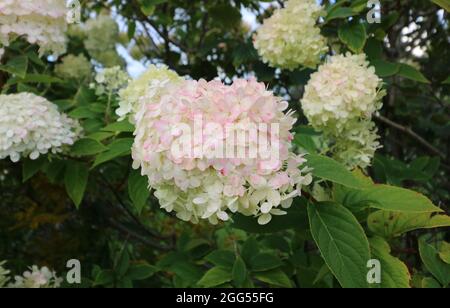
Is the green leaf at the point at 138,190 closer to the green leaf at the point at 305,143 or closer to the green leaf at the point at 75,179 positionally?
the green leaf at the point at 75,179

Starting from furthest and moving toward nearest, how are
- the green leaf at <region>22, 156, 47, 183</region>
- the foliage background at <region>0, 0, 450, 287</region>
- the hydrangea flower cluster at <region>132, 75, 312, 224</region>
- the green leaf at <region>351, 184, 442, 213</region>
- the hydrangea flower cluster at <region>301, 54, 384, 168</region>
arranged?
1. the foliage background at <region>0, 0, 450, 287</region>
2. the green leaf at <region>22, 156, 47, 183</region>
3. the hydrangea flower cluster at <region>301, 54, 384, 168</region>
4. the green leaf at <region>351, 184, 442, 213</region>
5. the hydrangea flower cluster at <region>132, 75, 312, 224</region>

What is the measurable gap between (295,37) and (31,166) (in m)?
1.11

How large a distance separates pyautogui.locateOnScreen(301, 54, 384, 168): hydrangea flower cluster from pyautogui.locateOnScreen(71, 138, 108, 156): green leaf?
724mm

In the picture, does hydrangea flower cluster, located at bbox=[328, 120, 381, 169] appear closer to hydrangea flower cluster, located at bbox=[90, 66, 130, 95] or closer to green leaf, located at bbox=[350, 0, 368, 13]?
green leaf, located at bbox=[350, 0, 368, 13]

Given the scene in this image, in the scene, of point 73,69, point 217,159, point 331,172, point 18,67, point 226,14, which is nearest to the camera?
point 217,159

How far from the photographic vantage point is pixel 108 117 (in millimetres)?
1923

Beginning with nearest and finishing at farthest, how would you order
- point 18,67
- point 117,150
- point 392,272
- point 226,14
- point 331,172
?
point 331,172 → point 392,272 → point 117,150 → point 18,67 → point 226,14

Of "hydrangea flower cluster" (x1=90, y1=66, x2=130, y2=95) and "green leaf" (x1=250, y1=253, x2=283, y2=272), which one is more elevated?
"hydrangea flower cluster" (x1=90, y1=66, x2=130, y2=95)

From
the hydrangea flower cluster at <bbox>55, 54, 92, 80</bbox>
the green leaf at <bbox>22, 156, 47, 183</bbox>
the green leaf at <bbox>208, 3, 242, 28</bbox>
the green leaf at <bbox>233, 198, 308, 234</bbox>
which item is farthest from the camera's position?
the hydrangea flower cluster at <bbox>55, 54, 92, 80</bbox>

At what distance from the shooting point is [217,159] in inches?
38.9

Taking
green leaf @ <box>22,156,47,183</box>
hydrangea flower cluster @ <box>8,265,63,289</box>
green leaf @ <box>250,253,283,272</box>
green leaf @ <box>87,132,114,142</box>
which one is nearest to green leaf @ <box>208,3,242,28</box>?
green leaf @ <box>87,132,114,142</box>

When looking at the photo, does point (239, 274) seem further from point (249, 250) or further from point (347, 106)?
point (347, 106)

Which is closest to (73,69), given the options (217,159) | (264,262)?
(264,262)

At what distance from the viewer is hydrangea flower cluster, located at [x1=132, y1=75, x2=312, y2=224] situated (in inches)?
39.3
